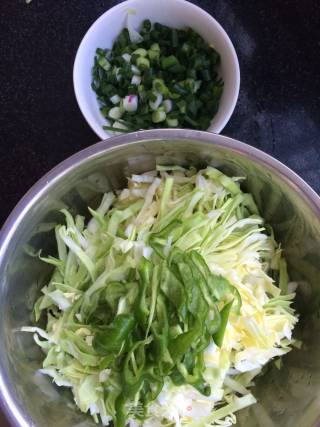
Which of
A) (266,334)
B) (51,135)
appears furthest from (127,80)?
(266,334)

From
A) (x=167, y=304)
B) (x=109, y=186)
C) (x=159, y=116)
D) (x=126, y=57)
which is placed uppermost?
(x=126, y=57)

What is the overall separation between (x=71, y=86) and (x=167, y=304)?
591 millimetres

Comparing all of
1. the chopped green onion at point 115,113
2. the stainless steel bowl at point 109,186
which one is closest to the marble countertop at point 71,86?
the chopped green onion at point 115,113

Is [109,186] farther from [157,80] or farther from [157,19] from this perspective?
[157,19]

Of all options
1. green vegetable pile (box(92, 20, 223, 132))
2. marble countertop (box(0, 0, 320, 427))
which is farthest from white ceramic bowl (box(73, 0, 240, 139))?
marble countertop (box(0, 0, 320, 427))

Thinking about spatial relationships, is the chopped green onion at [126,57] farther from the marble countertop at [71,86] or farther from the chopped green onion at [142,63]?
the marble countertop at [71,86]

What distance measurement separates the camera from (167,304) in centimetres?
79

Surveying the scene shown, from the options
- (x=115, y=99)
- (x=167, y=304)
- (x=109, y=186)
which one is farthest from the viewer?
(x=115, y=99)

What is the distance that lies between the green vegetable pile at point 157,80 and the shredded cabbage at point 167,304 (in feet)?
0.55

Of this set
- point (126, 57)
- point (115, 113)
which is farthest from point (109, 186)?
point (126, 57)

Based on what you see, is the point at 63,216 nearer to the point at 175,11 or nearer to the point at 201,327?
the point at 201,327

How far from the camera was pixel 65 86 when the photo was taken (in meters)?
1.15

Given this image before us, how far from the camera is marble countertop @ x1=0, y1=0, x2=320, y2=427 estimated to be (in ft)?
3.70

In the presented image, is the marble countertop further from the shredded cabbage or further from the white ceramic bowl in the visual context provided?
the shredded cabbage
